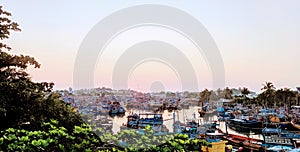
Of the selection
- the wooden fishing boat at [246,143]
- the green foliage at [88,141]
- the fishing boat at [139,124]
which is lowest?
the wooden fishing boat at [246,143]

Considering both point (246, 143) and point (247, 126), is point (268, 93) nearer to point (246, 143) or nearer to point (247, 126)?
point (247, 126)

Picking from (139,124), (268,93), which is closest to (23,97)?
(139,124)

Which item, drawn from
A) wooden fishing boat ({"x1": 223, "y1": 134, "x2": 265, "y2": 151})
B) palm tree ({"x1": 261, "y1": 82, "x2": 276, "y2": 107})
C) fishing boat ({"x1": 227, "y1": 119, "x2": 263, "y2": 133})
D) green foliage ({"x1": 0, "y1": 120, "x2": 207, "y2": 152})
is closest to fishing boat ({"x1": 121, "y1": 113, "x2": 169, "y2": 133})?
green foliage ({"x1": 0, "y1": 120, "x2": 207, "y2": 152})

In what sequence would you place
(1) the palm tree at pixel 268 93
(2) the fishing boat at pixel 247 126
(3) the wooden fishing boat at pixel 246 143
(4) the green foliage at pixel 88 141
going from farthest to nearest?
(1) the palm tree at pixel 268 93, (2) the fishing boat at pixel 247 126, (3) the wooden fishing boat at pixel 246 143, (4) the green foliage at pixel 88 141

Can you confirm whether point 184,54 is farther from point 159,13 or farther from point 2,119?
point 2,119

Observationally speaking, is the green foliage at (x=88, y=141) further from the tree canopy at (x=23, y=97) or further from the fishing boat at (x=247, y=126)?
the fishing boat at (x=247, y=126)

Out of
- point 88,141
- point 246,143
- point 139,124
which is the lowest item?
point 246,143

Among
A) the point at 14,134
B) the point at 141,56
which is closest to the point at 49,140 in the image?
the point at 14,134

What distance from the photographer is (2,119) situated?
120 inches

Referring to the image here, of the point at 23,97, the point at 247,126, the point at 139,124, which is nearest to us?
the point at 23,97

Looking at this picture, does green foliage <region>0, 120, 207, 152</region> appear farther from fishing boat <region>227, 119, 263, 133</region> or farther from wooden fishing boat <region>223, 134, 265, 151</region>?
fishing boat <region>227, 119, 263, 133</region>

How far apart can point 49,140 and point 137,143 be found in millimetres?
663

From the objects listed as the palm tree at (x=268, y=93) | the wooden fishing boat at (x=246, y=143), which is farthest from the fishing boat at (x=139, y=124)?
the palm tree at (x=268, y=93)

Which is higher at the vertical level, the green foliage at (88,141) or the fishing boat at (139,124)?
the green foliage at (88,141)
